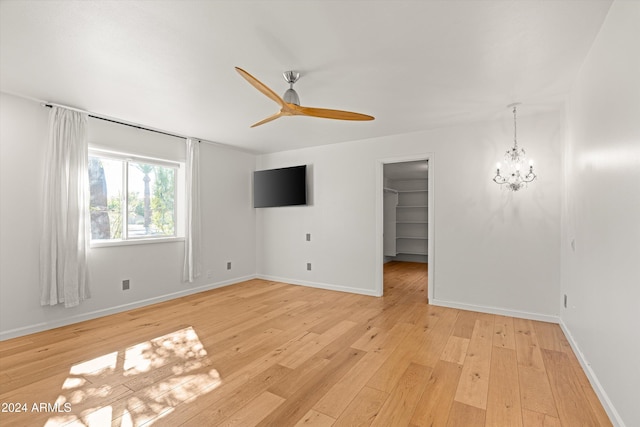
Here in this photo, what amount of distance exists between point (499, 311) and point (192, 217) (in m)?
4.67

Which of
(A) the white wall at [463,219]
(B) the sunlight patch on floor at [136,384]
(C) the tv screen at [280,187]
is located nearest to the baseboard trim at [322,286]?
(A) the white wall at [463,219]

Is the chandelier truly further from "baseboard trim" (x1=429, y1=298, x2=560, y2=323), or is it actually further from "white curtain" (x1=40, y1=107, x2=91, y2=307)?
"white curtain" (x1=40, y1=107, x2=91, y2=307)

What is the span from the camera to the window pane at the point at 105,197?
12.6 ft

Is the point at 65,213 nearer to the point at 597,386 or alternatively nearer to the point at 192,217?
the point at 192,217

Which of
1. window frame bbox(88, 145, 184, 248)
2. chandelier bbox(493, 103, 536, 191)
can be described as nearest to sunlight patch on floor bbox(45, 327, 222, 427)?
window frame bbox(88, 145, 184, 248)

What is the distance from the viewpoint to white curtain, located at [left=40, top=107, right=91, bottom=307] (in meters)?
3.33

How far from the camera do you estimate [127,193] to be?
4.19 m

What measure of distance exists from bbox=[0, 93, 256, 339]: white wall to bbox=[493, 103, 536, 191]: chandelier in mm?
4391

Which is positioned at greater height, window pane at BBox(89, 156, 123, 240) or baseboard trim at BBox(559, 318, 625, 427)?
window pane at BBox(89, 156, 123, 240)

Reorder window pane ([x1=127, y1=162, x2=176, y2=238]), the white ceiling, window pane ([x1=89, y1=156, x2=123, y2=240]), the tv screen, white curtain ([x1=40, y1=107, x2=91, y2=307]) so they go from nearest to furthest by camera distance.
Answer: the white ceiling, white curtain ([x1=40, y1=107, x2=91, y2=307]), window pane ([x1=89, y1=156, x2=123, y2=240]), window pane ([x1=127, y1=162, x2=176, y2=238]), the tv screen

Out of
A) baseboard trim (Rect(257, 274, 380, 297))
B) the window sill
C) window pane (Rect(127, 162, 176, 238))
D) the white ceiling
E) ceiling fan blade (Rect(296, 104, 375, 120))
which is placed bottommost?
baseboard trim (Rect(257, 274, 380, 297))

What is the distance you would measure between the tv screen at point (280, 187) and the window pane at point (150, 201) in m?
1.59

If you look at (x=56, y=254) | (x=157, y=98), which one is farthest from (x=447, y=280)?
(x=56, y=254)

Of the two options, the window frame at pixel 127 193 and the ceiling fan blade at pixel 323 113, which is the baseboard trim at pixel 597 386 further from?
the window frame at pixel 127 193
